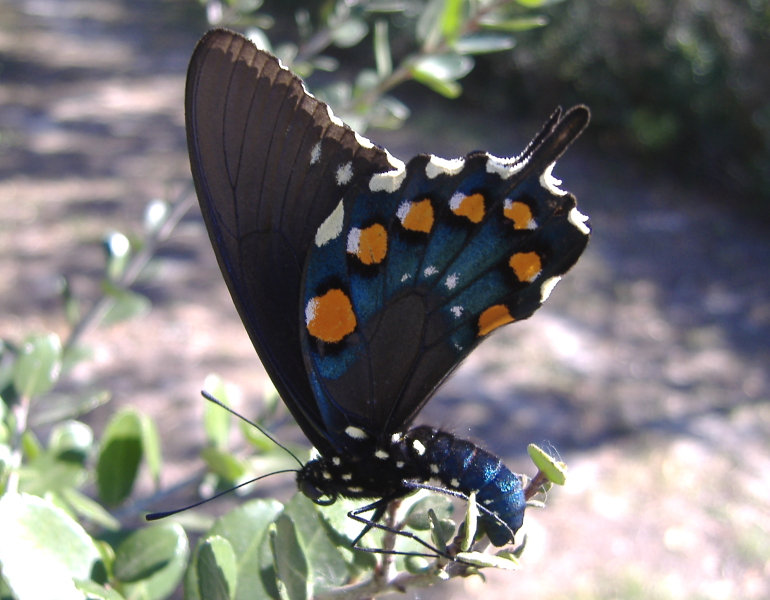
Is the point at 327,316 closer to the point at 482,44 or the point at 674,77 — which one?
the point at 482,44

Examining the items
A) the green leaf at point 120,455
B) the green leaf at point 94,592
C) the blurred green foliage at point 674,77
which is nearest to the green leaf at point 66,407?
the green leaf at point 120,455

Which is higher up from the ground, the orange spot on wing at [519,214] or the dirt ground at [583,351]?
the dirt ground at [583,351]

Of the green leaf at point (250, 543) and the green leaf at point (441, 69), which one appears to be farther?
the green leaf at point (441, 69)

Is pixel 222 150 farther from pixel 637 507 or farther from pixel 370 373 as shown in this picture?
pixel 637 507

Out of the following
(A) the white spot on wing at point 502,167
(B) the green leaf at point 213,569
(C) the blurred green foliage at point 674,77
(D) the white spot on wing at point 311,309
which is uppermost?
(C) the blurred green foliage at point 674,77

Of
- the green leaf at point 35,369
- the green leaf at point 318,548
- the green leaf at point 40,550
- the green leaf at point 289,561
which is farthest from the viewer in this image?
the green leaf at point 35,369

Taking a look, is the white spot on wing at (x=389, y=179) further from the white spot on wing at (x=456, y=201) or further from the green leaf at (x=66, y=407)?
the green leaf at (x=66, y=407)
